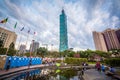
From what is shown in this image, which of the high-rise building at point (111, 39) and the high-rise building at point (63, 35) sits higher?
the high-rise building at point (63, 35)

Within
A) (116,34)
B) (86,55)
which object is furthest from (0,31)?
(116,34)

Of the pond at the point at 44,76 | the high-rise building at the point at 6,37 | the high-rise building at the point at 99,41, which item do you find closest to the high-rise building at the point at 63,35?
the high-rise building at the point at 99,41

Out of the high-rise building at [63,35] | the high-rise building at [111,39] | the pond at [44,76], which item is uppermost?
the high-rise building at [63,35]

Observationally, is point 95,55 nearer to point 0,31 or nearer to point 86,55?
point 86,55

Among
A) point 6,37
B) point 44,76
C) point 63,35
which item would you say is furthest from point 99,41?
point 6,37

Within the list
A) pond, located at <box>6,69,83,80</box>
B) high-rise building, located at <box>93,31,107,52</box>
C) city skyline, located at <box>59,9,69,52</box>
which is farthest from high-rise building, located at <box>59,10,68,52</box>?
pond, located at <box>6,69,83,80</box>

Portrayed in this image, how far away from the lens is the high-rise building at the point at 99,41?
358ft

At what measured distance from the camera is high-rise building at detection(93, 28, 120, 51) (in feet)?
298

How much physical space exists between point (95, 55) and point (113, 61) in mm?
34539

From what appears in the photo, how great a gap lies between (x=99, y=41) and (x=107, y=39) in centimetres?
1336

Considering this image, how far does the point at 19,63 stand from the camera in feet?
62.0

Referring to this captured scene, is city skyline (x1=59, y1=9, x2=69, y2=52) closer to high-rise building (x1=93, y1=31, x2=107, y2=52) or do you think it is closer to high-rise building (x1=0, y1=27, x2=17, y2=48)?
high-rise building (x1=93, y1=31, x2=107, y2=52)

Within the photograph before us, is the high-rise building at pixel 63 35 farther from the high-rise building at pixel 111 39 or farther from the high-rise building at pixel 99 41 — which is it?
the high-rise building at pixel 111 39

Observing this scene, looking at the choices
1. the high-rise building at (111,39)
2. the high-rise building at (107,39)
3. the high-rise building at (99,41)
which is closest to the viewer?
the high-rise building at (111,39)
